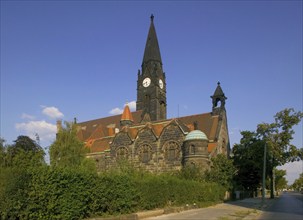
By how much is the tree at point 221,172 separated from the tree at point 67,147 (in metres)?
15.5

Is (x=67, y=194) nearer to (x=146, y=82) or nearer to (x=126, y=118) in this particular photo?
(x=126, y=118)

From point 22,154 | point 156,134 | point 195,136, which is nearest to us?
point 22,154

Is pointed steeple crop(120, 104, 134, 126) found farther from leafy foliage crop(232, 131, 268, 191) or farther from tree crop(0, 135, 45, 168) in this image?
tree crop(0, 135, 45, 168)

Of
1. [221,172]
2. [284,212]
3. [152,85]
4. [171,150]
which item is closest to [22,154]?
[284,212]

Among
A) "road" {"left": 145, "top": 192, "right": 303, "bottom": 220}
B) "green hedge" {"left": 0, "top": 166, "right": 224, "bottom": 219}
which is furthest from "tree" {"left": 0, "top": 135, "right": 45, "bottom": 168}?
"road" {"left": 145, "top": 192, "right": 303, "bottom": 220}

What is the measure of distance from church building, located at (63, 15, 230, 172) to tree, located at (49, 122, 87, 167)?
6.03 meters

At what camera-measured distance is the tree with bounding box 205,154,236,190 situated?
3900 centimetres

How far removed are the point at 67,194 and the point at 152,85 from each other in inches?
1903

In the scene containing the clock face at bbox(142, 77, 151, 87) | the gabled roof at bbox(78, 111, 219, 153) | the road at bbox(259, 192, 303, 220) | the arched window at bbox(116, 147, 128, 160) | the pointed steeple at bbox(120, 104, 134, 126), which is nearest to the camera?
the road at bbox(259, 192, 303, 220)

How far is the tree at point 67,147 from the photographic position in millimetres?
36688

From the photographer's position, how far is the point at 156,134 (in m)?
46.1

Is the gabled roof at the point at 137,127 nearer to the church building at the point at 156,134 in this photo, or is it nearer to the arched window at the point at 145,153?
the church building at the point at 156,134

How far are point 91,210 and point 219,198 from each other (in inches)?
924

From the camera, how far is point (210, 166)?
4156 cm
